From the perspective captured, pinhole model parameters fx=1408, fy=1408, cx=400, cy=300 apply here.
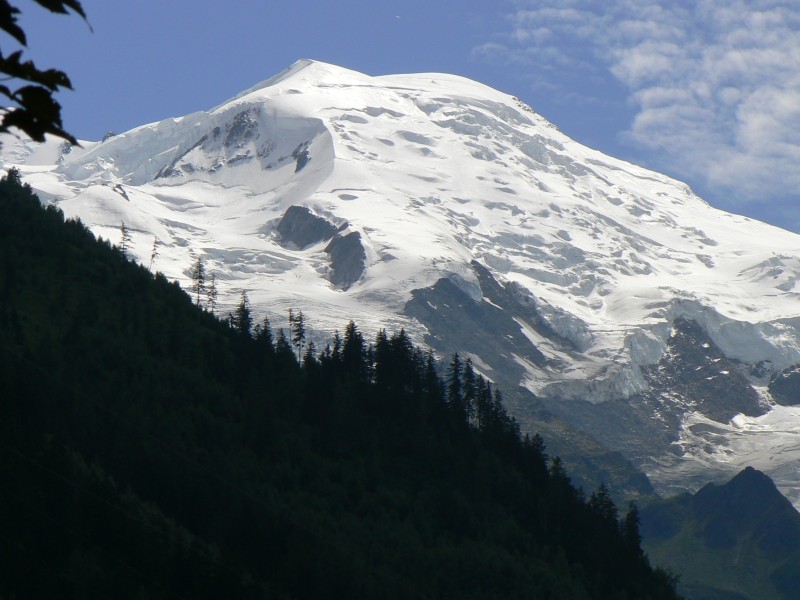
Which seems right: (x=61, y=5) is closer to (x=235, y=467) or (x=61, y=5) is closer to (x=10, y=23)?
(x=10, y=23)

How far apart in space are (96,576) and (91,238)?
4228 inches

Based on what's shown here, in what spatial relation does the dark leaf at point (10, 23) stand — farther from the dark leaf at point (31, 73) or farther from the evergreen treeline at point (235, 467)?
the evergreen treeline at point (235, 467)

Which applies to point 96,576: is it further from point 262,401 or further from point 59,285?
point 59,285

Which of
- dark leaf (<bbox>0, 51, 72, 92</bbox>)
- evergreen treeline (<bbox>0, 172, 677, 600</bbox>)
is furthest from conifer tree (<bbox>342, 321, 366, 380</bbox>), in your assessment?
dark leaf (<bbox>0, 51, 72, 92</bbox>)

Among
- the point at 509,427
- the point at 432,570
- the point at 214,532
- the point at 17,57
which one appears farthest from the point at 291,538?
the point at 17,57

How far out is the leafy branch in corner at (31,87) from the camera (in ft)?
30.7

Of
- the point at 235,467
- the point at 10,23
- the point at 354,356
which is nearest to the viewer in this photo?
the point at 10,23

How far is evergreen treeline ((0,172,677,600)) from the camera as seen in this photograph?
330 feet

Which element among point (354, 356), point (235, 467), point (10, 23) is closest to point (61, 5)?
point (10, 23)

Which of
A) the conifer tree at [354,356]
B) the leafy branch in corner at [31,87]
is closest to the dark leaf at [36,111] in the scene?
the leafy branch in corner at [31,87]

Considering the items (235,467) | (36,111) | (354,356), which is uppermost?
(354,356)

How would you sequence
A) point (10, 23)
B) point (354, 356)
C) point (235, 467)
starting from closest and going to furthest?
point (10, 23) < point (235, 467) < point (354, 356)

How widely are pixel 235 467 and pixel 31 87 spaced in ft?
419

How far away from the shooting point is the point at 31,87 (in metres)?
9.50
